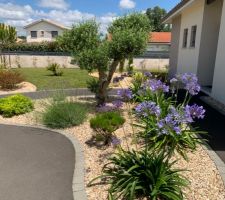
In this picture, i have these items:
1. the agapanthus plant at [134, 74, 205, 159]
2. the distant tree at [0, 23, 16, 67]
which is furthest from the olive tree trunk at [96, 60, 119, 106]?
the distant tree at [0, 23, 16, 67]

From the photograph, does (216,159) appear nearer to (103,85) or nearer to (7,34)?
(103,85)

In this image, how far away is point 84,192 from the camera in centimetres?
385

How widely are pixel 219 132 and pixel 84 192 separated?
381 centimetres

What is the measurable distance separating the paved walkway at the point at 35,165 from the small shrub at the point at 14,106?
1.34 metres

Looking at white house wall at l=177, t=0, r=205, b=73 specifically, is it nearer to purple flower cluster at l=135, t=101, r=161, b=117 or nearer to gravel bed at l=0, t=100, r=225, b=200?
gravel bed at l=0, t=100, r=225, b=200

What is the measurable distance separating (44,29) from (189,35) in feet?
154

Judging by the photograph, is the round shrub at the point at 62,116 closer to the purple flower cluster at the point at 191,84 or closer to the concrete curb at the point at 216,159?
the concrete curb at the point at 216,159

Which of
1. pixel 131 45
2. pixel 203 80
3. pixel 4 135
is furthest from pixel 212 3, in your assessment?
pixel 4 135

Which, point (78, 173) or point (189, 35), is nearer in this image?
point (78, 173)

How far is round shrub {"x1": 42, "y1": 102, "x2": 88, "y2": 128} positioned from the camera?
6977 millimetres

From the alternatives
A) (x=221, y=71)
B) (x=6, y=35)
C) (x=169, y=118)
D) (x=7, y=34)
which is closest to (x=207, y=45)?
(x=221, y=71)

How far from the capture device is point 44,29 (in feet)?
183

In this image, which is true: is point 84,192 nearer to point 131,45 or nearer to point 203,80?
point 131,45

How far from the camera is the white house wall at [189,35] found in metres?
11.7
